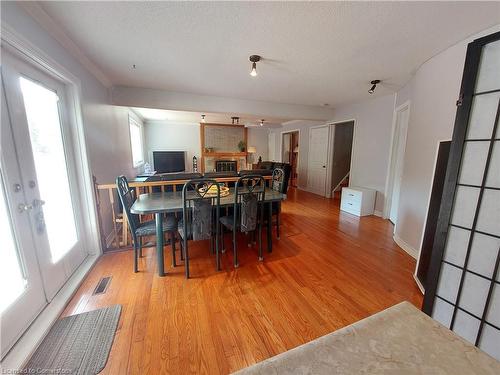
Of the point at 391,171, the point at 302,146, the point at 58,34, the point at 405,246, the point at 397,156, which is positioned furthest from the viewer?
the point at 302,146

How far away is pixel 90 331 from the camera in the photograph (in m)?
1.43

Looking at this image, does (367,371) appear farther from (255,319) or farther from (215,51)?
(215,51)

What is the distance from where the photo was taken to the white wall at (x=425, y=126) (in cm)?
197

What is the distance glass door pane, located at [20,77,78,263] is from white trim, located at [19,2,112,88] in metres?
0.48

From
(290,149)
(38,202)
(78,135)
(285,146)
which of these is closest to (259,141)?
(285,146)

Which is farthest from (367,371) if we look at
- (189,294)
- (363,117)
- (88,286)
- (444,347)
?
(363,117)

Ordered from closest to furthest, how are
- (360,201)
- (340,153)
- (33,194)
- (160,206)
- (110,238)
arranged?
1. (33,194)
2. (160,206)
3. (110,238)
4. (360,201)
5. (340,153)

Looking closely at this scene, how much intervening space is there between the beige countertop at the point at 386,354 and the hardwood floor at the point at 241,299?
35.4 inches

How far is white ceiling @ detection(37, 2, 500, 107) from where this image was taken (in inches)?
Answer: 58.9

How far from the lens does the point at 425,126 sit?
92.7 inches

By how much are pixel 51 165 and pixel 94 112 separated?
1.05 meters

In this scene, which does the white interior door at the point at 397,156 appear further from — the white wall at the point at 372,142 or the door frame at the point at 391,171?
the white wall at the point at 372,142

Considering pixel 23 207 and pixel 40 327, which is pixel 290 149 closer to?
pixel 23 207

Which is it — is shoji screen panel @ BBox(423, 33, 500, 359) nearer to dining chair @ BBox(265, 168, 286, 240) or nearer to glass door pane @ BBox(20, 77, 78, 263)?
dining chair @ BBox(265, 168, 286, 240)
